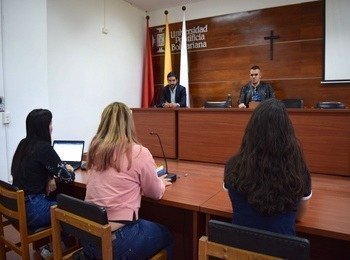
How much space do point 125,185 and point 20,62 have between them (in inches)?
93.4

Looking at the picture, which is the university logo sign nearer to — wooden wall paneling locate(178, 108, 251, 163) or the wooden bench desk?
wooden wall paneling locate(178, 108, 251, 163)

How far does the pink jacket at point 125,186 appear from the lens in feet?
5.15

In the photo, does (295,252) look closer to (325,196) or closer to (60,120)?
(325,196)

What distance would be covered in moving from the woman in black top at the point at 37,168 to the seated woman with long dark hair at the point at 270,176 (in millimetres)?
1202

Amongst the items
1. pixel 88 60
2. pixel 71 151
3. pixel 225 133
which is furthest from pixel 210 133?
pixel 88 60

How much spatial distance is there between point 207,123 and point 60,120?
8.09ft

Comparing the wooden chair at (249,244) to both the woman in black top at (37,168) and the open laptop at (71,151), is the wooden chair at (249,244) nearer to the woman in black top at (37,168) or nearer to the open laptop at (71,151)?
the woman in black top at (37,168)

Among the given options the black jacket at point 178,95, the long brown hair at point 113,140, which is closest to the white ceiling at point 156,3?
the black jacket at point 178,95

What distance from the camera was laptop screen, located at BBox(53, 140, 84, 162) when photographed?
8.58ft

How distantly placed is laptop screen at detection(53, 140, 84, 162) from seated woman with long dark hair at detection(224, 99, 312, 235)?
168cm

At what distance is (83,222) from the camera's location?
4.42 feet

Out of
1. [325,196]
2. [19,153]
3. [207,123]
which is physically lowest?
[325,196]

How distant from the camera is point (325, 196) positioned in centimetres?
171

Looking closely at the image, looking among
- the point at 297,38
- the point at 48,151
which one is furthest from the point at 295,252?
the point at 297,38
